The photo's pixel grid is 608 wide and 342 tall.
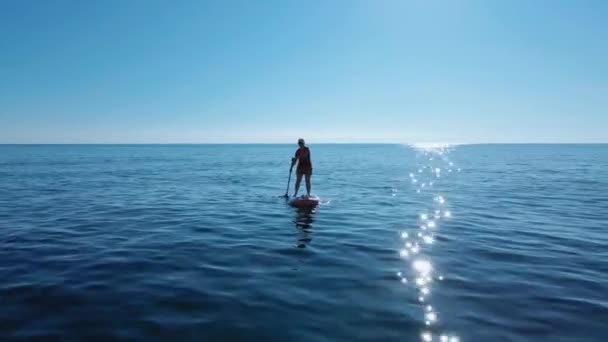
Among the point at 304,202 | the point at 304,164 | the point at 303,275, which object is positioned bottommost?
the point at 303,275

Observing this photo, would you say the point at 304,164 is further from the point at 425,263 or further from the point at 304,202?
the point at 425,263

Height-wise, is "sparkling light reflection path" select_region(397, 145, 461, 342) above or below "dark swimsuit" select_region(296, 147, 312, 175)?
below

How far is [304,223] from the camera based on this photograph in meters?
12.0

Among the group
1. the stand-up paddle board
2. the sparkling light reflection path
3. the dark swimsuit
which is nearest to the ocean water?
the sparkling light reflection path

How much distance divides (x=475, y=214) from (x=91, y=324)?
13.3m

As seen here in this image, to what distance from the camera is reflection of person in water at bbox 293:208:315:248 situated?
381 inches

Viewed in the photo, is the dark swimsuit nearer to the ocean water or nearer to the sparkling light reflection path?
the ocean water

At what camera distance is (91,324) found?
5.03 m

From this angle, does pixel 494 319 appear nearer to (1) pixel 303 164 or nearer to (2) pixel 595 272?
(2) pixel 595 272

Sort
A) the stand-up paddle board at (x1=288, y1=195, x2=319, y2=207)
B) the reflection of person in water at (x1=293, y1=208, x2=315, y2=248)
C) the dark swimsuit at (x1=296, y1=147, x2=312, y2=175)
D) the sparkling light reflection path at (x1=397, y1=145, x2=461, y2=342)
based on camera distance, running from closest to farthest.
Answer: the sparkling light reflection path at (x1=397, y1=145, x2=461, y2=342) < the reflection of person in water at (x1=293, y1=208, x2=315, y2=248) < the stand-up paddle board at (x1=288, y1=195, x2=319, y2=207) < the dark swimsuit at (x1=296, y1=147, x2=312, y2=175)

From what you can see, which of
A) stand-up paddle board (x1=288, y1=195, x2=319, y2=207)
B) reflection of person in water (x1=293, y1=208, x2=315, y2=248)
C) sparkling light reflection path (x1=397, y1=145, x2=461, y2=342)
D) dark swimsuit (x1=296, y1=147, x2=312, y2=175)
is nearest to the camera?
sparkling light reflection path (x1=397, y1=145, x2=461, y2=342)

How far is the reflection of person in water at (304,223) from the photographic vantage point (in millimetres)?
9673

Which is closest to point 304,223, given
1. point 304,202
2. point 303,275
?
point 304,202

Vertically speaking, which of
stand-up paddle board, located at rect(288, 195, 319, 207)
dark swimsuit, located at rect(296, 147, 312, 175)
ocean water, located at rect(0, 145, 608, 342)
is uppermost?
dark swimsuit, located at rect(296, 147, 312, 175)
